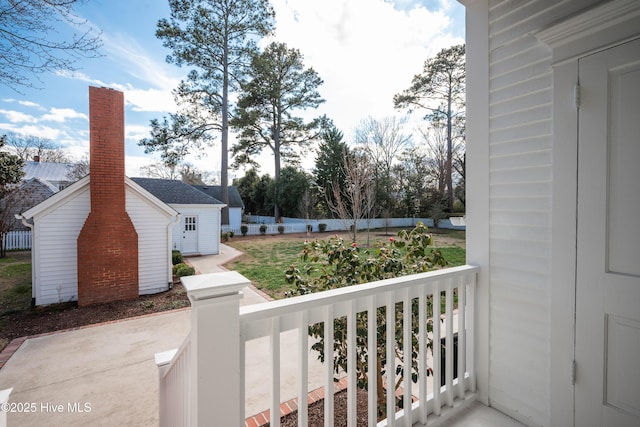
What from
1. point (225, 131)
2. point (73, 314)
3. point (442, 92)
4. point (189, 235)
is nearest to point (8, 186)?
point (189, 235)

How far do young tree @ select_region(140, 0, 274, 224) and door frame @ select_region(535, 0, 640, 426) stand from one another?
14.9m

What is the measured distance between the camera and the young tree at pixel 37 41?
12.8 feet

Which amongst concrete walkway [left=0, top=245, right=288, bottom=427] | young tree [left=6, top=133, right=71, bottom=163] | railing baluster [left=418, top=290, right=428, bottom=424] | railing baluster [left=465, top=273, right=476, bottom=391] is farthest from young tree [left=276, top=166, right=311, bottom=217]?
railing baluster [left=418, top=290, right=428, bottom=424]

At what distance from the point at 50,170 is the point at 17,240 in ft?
29.8

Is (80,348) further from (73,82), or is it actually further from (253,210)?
(253,210)

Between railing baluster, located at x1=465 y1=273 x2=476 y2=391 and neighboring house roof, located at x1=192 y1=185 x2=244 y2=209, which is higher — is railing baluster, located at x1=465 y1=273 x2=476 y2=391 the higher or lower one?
the lower one

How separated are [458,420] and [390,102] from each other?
14892 millimetres

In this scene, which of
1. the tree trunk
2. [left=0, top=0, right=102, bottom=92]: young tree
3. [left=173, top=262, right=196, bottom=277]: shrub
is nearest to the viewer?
[left=0, top=0, right=102, bottom=92]: young tree

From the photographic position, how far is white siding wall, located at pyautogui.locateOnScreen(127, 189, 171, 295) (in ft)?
23.0

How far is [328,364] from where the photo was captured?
53.5 inches

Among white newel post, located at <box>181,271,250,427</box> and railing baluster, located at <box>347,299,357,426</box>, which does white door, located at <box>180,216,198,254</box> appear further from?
white newel post, located at <box>181,271,250,427</box>

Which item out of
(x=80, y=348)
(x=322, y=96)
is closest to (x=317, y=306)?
(x=80, y=348)

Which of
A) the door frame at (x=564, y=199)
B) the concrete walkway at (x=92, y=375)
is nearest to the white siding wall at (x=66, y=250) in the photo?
the concrete walkway at (x=92, y=375)

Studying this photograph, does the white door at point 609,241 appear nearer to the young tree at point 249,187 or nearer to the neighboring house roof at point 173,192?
the neighboring house roof at point 173,192
